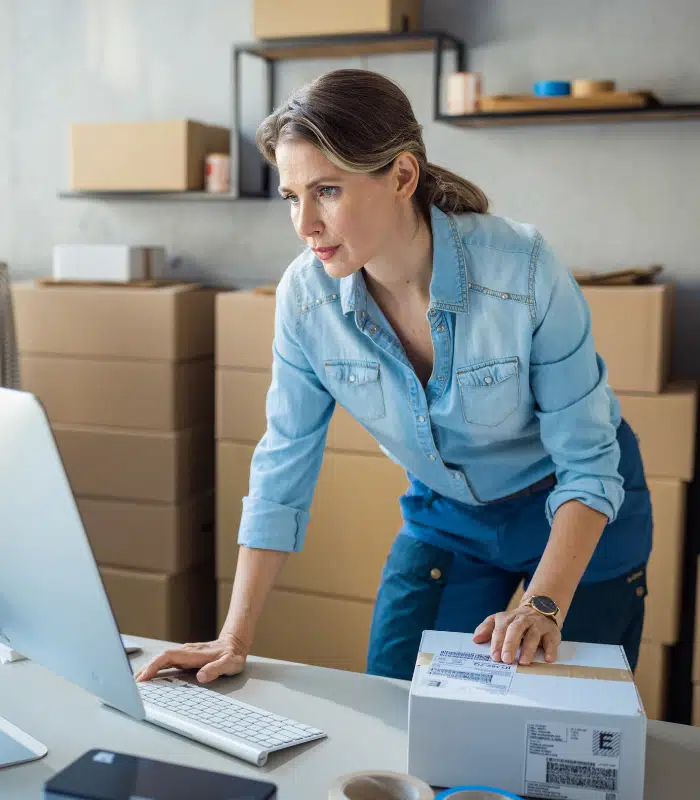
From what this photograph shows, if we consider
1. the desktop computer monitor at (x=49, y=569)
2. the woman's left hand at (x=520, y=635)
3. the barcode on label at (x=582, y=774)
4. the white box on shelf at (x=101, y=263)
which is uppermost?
the white box on shelf at (x=101, y=263)

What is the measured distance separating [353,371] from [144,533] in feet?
5.24

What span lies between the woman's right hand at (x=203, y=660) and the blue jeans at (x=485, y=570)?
365mm

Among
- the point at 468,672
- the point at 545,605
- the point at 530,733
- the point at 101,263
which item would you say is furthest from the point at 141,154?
the point at 530,733

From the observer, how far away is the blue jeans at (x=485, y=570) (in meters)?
1.52

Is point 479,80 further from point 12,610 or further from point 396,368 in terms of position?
point 12,610

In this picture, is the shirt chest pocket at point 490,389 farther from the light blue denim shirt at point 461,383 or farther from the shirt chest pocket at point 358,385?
the shirt chest pocket at point 358,385

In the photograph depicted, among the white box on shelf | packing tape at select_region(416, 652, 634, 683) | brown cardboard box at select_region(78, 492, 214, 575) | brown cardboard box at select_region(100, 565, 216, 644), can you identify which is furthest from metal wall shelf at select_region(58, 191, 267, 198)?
packing tape at select_region(416, 652, 634, 683)

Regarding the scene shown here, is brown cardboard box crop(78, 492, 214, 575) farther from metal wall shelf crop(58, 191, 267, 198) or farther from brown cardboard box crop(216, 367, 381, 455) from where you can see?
metal wall shelf crop(58, 191, 267, 198)

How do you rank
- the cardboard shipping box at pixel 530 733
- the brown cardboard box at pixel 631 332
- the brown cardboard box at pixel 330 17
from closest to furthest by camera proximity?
the cardboard shipping box at pixel 530 733 → the brown cardboard box at pixel 631 332 → the brown cardboard box at pixel 330 17

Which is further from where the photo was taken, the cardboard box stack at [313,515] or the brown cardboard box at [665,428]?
the cardboard box stack at [313,515]

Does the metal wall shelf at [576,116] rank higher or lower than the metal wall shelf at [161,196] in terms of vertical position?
higher

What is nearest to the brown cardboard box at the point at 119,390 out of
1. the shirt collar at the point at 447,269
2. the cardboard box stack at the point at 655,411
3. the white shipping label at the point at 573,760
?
the cardboard box stack at the point at 655,411

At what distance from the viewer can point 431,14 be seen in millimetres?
2840

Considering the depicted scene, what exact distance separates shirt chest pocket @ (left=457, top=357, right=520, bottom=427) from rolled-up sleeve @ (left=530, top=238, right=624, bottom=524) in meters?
0.04
